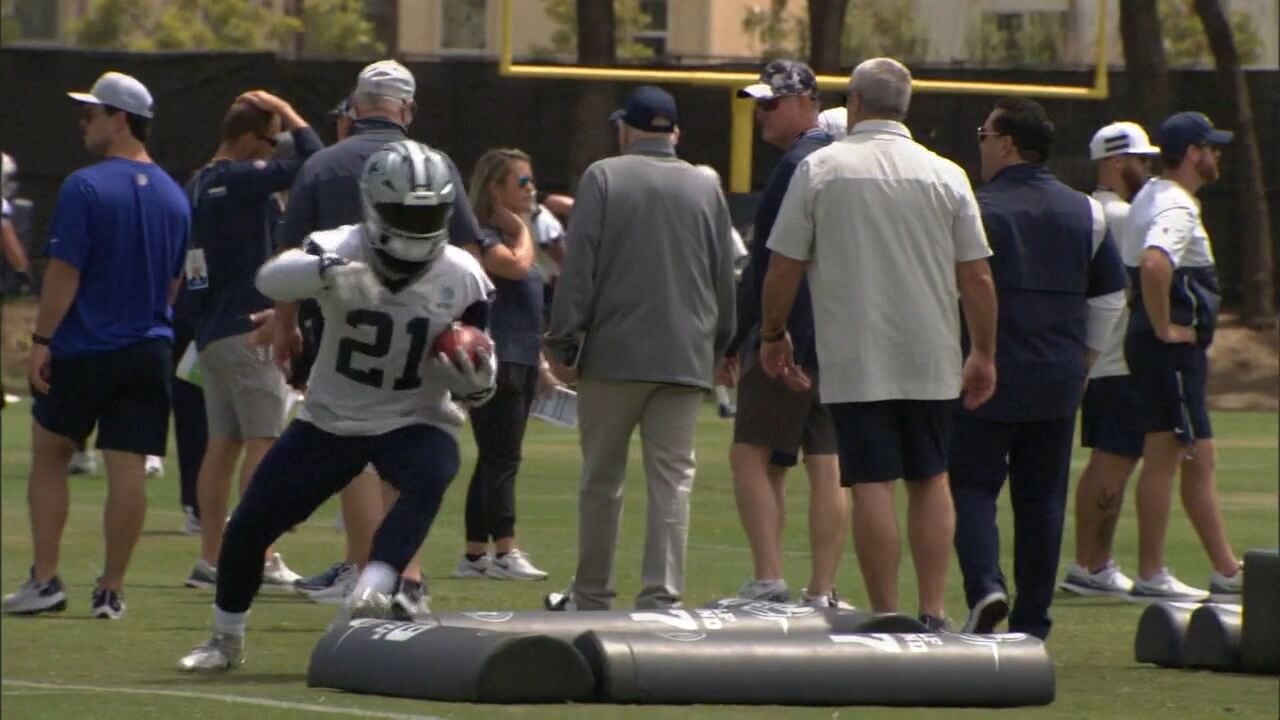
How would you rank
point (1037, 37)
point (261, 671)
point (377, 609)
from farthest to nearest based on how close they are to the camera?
1. point (1037, 37)
2. point (261, 671)
3. point (377, 609)

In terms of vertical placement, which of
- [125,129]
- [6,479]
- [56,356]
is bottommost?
[6,479]

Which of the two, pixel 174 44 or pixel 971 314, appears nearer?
pixel 971 314

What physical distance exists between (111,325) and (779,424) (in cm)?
250

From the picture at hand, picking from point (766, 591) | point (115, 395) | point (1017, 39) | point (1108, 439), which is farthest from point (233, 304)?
point (1017, 39)

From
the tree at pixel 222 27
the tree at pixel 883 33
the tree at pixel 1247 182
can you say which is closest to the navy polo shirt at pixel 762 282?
the tree at pixel 883 33

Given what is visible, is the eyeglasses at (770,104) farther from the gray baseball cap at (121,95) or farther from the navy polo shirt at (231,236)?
the gray baseball cap at (121,95)

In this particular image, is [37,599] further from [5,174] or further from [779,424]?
[5,174]

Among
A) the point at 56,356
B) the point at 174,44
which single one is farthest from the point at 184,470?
the point at 174,44

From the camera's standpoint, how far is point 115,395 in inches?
436

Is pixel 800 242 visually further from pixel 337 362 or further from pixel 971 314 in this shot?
pixel 337 362

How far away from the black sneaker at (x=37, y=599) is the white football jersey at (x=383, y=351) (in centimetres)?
250

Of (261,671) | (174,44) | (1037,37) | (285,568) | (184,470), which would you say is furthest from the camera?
(174,44)

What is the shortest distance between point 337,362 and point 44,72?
76.8 ft

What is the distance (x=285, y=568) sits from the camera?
1267 centimetres
